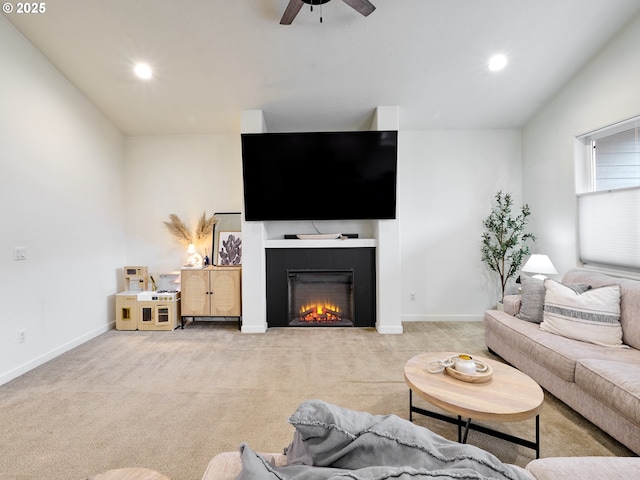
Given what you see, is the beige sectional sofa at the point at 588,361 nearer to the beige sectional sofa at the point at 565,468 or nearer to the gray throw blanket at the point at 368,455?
the beige sectional sofa at the point at 565,468

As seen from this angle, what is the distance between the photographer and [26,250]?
9.46ft

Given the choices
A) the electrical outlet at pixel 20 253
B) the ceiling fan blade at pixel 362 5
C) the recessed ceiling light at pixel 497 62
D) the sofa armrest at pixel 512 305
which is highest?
the recessed ceiling light at pixel 497 62

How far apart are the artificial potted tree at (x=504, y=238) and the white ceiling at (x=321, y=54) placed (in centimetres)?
121

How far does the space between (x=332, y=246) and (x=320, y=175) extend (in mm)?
923

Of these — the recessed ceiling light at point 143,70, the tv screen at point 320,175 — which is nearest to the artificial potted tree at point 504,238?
the tv screen at point 320,175

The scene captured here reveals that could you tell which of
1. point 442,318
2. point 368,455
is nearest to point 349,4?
point 368,455

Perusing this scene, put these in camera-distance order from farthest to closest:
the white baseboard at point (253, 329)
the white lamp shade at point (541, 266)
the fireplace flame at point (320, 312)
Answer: the fireplace flame at point (320, 312) → the white baseboard at point (253, 329) → the white lamp shade at point (541, 266)

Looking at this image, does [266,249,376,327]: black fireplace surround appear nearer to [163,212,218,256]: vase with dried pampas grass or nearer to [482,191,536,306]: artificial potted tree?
[163,212,218,256]: vase with dried pampas grass

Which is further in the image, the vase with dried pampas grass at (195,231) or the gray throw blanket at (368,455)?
the vase with dried pampas grass at (195,231)

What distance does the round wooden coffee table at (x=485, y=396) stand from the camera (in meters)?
1.48

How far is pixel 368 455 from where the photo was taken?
28.7 inches

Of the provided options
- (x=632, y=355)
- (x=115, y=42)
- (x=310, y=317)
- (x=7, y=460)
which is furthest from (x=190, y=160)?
(x=632, y=355)

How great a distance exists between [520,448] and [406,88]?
341cm

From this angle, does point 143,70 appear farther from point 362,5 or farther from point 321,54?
point 362,5
